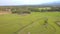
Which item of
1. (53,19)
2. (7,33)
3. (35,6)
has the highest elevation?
(35,6)

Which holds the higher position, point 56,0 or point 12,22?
point 56,0

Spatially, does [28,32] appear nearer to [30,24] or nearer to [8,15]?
[30,24]

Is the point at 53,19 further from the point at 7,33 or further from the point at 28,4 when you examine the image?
the point at 7,33

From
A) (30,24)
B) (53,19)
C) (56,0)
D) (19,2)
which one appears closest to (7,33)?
(30,24)

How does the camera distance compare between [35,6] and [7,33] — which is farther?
[35,6]

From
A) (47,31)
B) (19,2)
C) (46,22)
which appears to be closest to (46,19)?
(46,22)

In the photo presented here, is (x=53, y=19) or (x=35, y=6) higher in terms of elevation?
(x=35, y=6)
